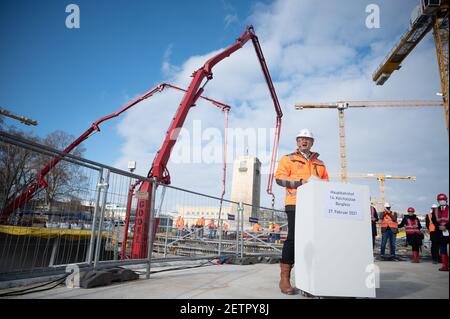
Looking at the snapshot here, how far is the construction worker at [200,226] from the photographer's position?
6721 millimetres

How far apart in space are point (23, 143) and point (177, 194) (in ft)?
9.56

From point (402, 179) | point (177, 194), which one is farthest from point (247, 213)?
point (402, 179)

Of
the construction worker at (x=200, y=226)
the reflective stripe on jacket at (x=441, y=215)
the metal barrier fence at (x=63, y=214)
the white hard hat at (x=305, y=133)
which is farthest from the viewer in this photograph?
the construction worker at (x=200, y=226)

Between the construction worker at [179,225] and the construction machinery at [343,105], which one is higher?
the construction machinery at [343,105]

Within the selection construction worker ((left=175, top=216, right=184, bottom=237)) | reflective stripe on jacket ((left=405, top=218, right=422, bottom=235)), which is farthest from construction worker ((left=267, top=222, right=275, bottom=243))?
reflective stripe on jacket ((left=405, top=218, right=422, bottom=235))

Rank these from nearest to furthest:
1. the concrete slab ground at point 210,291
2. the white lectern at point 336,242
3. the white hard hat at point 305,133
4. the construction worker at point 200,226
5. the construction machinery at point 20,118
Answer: the white lectern at point 336,242 → the concrete slab ground at point 210,291 → the white hard hat at point 305,133 → the construction worker at point 200,226 → the construction machinery at point 20,118

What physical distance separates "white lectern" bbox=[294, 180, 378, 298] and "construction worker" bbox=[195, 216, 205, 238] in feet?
13.3

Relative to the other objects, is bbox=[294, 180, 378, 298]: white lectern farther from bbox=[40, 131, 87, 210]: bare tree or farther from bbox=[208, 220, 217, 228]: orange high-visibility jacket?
bbox=[208, 220, 217, 228]: orange high-visibility jacket

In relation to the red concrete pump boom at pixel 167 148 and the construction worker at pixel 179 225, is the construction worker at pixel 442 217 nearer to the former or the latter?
the construction worker at pixel 179 225

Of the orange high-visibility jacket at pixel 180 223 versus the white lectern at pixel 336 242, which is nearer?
the white lectern at pixel 336 242

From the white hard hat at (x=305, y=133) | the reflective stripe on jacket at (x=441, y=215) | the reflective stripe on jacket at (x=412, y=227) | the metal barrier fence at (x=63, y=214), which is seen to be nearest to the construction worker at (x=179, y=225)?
the metal barrier fence at (x=63, y=214)

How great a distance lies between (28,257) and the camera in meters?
3.13

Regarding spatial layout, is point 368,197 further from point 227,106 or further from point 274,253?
point 227,106

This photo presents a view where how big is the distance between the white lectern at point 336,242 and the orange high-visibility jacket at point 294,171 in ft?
1.16
